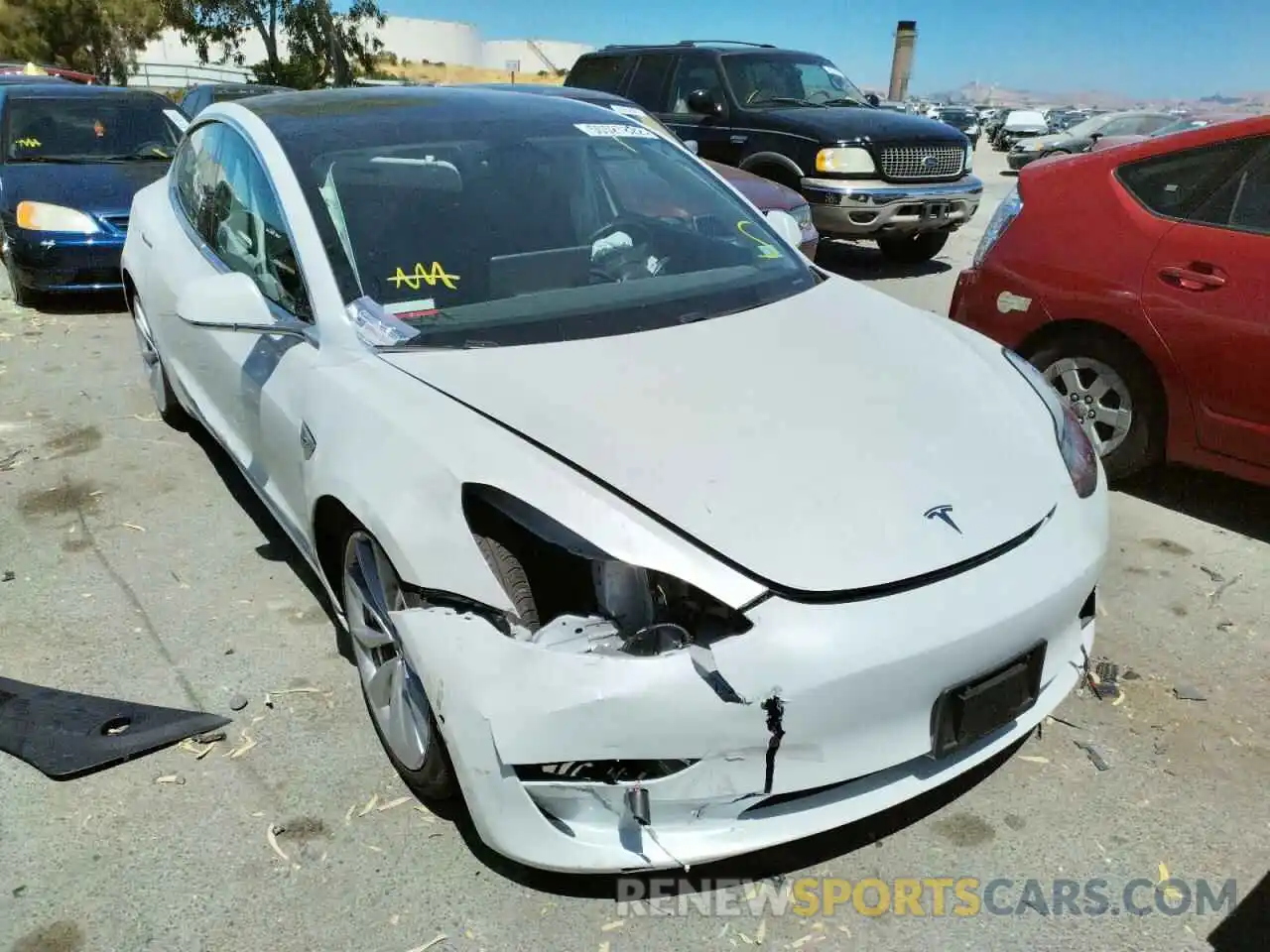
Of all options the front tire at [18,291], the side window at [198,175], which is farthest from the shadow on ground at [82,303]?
the side window at [198,175]

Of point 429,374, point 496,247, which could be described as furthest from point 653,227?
point 429,374

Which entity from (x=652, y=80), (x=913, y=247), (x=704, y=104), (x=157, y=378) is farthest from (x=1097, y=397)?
(x=652, y=80)

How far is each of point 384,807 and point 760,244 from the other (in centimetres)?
223

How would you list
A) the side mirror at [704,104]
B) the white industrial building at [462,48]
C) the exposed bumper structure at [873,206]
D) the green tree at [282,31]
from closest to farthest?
the exposed bumper structure at [873,206]
the side mirror at [704,104]
the green tree at [282,31]
the white industrial building at [462,48]

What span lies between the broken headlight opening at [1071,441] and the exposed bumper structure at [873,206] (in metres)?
5.61

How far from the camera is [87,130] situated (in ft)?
26.6

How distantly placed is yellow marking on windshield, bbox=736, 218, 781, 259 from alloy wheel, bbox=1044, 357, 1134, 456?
5.28 ft

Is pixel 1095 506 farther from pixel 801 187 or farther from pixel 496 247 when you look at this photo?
pixel 801 187

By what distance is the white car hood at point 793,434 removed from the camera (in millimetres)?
2014

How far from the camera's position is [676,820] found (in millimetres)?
1962

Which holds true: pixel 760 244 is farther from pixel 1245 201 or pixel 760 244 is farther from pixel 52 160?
pixel 52 160

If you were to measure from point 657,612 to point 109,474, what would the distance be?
348cm

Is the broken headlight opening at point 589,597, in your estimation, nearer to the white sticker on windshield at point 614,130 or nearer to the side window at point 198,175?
the white sticker on windshield at point 614,130

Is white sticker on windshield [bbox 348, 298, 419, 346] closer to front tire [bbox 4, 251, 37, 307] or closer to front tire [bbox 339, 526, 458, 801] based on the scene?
front tire [bbox 339, 526, 458, 801]
